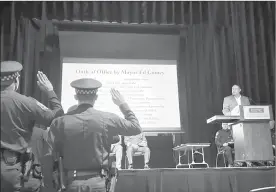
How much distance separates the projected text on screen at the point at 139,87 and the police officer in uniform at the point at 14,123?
2.14 meters

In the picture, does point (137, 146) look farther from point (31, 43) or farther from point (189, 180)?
point (31, 43)

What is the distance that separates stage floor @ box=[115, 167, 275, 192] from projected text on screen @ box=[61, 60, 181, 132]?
5.36 ft

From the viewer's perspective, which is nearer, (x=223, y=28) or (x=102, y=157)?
(x=102, y=157)

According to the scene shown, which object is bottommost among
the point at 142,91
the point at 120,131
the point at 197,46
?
the point at 120,131

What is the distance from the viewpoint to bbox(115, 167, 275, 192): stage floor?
2965mm

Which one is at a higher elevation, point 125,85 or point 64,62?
point 64,62

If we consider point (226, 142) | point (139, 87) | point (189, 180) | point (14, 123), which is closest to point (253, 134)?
point (189, 180)

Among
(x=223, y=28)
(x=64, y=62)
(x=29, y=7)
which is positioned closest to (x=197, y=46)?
(x=223, y=28)

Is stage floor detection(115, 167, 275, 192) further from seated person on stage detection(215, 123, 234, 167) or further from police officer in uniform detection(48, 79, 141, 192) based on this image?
seated person on stage detection(215, 123, 234, 167)

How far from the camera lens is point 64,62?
464 cm

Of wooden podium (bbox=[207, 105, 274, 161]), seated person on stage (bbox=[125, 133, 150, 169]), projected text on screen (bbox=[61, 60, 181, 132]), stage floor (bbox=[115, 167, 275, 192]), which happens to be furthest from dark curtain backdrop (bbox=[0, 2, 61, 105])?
wooden podium (bbox=[207, 105, 274, 161])

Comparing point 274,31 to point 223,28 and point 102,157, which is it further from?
point 102,157

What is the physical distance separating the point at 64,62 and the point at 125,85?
0.90 meters

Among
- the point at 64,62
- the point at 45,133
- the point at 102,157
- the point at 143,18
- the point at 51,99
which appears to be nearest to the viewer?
the point at 102,157
